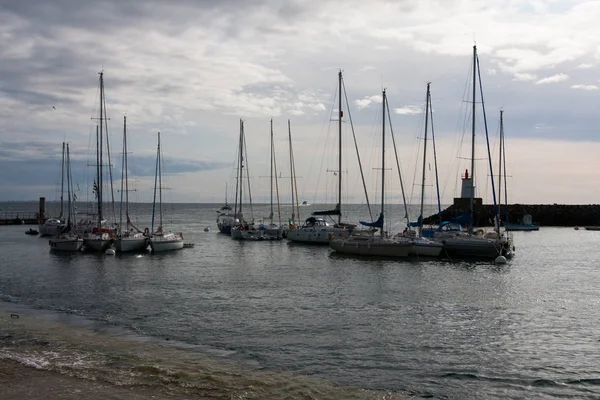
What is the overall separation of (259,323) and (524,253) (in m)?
34.5

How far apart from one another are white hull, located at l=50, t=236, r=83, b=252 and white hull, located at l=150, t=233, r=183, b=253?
6286mm

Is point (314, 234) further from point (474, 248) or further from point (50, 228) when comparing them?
point (50, 228)

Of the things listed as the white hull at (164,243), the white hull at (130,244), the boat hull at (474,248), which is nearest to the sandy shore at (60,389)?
the boat hull at (474,248)

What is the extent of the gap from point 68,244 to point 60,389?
38201mm

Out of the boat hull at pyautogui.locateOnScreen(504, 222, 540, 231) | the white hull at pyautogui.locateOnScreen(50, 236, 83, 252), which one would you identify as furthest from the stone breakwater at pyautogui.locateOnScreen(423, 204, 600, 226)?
the white hull at pyautogui.locateOnScreen(50, 236, 83, 252)

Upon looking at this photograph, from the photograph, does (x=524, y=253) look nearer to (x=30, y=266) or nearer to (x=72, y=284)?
Result: (x=72, y=284)

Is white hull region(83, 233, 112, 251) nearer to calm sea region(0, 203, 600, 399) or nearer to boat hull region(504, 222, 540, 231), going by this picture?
calm sea region(0, 203, 600, 399)

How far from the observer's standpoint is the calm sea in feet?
45.3

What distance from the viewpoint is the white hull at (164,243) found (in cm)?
4716

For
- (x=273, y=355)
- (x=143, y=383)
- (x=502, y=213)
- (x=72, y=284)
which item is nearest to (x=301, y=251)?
(x=72, y=284)

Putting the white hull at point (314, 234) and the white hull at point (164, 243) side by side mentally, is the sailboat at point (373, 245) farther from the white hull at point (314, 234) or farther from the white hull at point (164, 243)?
the white hull at point (164, 243)

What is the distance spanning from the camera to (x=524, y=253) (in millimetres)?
47938

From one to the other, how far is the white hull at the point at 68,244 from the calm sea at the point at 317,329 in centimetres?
1028

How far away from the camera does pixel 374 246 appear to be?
42438 millimetres
